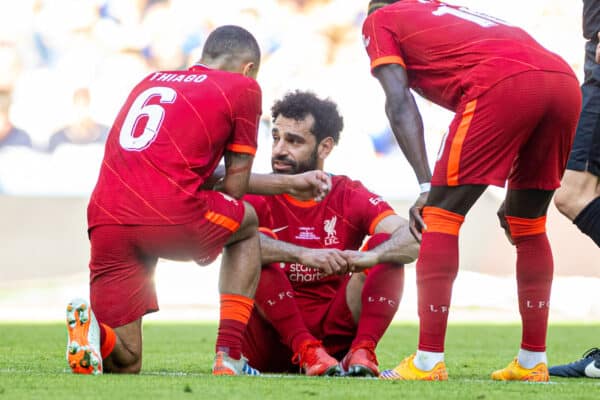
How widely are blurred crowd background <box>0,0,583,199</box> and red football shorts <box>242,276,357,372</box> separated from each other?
7.08m

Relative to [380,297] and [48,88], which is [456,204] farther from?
[48,88]

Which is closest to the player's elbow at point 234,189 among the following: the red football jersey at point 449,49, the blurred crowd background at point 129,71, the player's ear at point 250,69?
the player's ear at point 250,69

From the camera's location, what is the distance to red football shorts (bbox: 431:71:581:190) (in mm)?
3895

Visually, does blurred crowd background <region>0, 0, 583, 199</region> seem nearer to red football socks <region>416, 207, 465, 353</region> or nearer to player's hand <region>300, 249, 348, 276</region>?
player's hand <region>300, 249, 348, 276</region>

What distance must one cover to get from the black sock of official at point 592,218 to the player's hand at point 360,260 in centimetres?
100

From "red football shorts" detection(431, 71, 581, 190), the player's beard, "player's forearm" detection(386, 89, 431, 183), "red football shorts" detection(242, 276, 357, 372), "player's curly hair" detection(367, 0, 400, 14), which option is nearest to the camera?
"red football shorts" detection(431, 71, 581, 190)

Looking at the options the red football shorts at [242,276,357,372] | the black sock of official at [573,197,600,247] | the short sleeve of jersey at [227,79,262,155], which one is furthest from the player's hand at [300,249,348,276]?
the black sock of official at [573,197,600,247]

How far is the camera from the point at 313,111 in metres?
5.30

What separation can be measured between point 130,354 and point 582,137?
2136mm

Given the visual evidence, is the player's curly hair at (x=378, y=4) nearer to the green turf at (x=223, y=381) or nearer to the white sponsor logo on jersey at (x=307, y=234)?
the white sponsor logo on jersey at (x=307, y=234)

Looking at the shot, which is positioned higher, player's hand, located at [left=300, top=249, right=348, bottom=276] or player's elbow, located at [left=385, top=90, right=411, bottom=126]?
player's elbow, located at [left=385, top=90, right=411, bottom=126]

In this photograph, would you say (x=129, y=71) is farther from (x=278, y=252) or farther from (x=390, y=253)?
(x=390, y=253)

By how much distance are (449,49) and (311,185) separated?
2.76 ft

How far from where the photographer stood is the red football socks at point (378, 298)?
4496 mm
